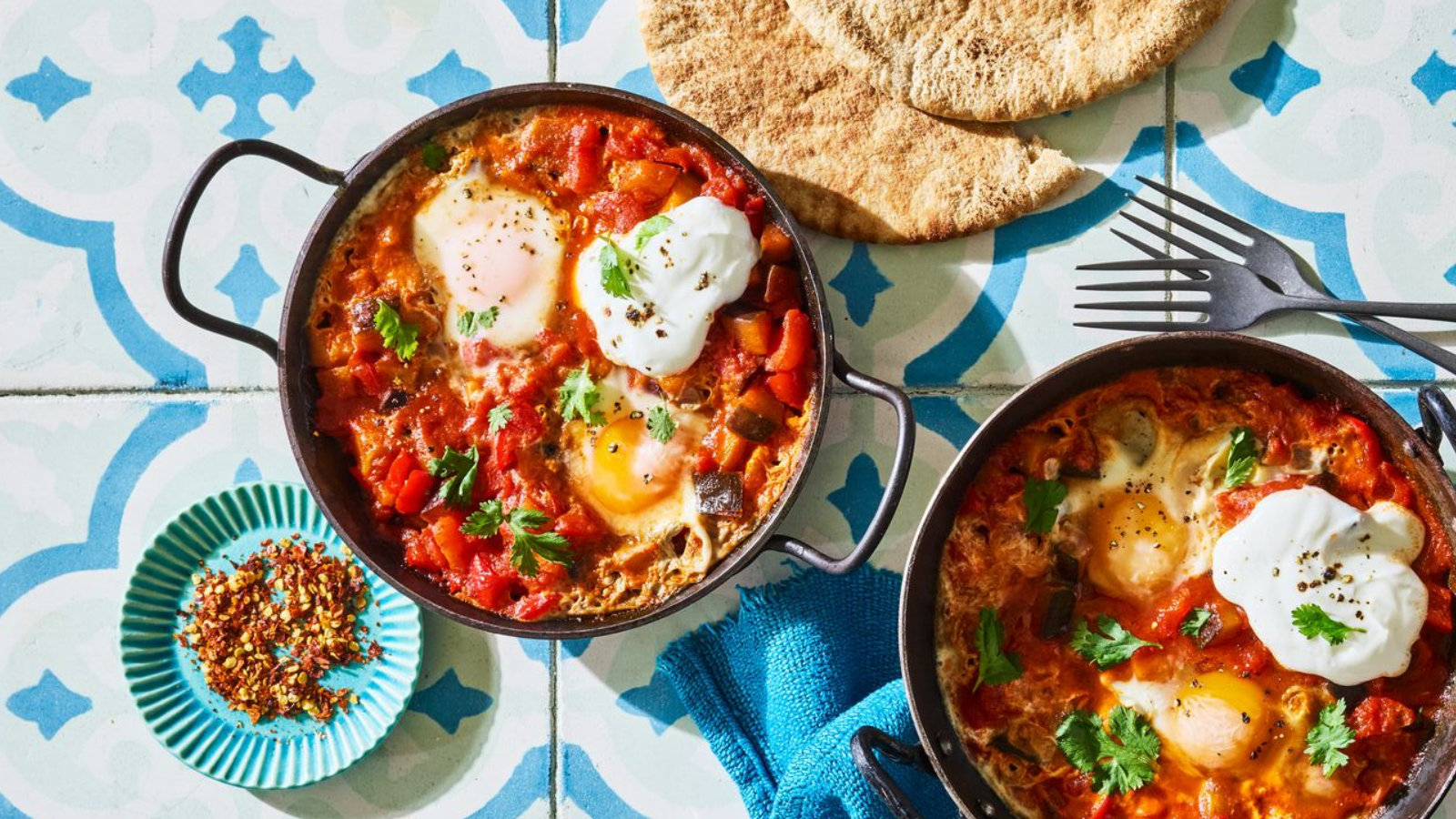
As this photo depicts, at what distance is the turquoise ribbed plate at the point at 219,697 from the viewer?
3803 millimetres

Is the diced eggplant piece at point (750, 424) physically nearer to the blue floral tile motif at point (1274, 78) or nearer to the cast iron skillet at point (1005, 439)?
the cast iron skillet at point (1005, 439)

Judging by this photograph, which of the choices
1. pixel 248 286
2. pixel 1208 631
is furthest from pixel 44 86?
pixel 1208 631

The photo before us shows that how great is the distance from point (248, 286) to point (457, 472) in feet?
3.26

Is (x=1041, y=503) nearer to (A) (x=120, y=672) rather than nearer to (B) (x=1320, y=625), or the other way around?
(B) (x=1320, y=625)

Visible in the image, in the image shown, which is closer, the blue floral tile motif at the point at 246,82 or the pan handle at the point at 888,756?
the pan handle at the point at 888,756

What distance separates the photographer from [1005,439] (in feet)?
11.4

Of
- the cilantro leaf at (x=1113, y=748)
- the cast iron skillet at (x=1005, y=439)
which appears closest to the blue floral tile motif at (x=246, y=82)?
the cast iron skillet at (x=1005, y=439)

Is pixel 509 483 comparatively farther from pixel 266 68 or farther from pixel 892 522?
pixel 266 68

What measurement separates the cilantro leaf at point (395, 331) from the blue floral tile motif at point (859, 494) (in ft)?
4.24

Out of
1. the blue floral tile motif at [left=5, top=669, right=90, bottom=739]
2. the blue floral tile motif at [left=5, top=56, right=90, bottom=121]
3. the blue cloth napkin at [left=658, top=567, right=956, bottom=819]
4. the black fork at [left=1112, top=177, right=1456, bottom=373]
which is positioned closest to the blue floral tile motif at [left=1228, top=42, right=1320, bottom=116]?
the black fork at [left=1112, top=177, right=1456, bottom=373]

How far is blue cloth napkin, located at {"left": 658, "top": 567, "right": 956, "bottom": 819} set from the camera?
3.63m

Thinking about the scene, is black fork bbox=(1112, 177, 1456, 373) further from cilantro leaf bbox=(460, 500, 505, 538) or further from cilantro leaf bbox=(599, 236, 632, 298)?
cilantro leaf bbox=(460, 500, 505, 538)

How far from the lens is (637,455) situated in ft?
11.5

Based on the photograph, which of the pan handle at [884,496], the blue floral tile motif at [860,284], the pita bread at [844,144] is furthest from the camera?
the blue floral tile motif at [860,284]
